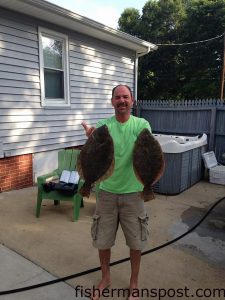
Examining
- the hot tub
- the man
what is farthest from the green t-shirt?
the hot tub

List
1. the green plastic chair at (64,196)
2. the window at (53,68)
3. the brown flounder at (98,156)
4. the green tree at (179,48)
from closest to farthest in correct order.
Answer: the brown flounder at (98,156) → the green plastic chair at (64,196) → the window at (53,68) → the green tree at (179,48)

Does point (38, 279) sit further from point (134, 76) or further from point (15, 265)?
point (134, 76)

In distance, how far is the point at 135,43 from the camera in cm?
771

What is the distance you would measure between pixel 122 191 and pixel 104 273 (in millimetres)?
807

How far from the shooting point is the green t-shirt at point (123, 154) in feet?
6.72

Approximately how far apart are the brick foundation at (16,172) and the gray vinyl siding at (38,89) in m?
0.15

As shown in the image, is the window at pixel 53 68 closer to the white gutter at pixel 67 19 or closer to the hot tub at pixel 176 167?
the white gutter at pixel 67 19

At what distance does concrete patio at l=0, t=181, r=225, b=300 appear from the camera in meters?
2.52

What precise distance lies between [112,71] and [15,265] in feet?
19.5

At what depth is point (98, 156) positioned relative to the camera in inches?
74.0

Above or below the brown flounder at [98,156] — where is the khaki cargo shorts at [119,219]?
below

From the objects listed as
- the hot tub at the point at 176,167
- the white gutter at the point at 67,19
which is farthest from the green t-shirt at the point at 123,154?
the white gutter at the point at 67,19

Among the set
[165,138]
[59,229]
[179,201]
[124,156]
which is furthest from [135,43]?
[124,156]

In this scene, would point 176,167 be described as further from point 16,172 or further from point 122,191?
point 122,191
